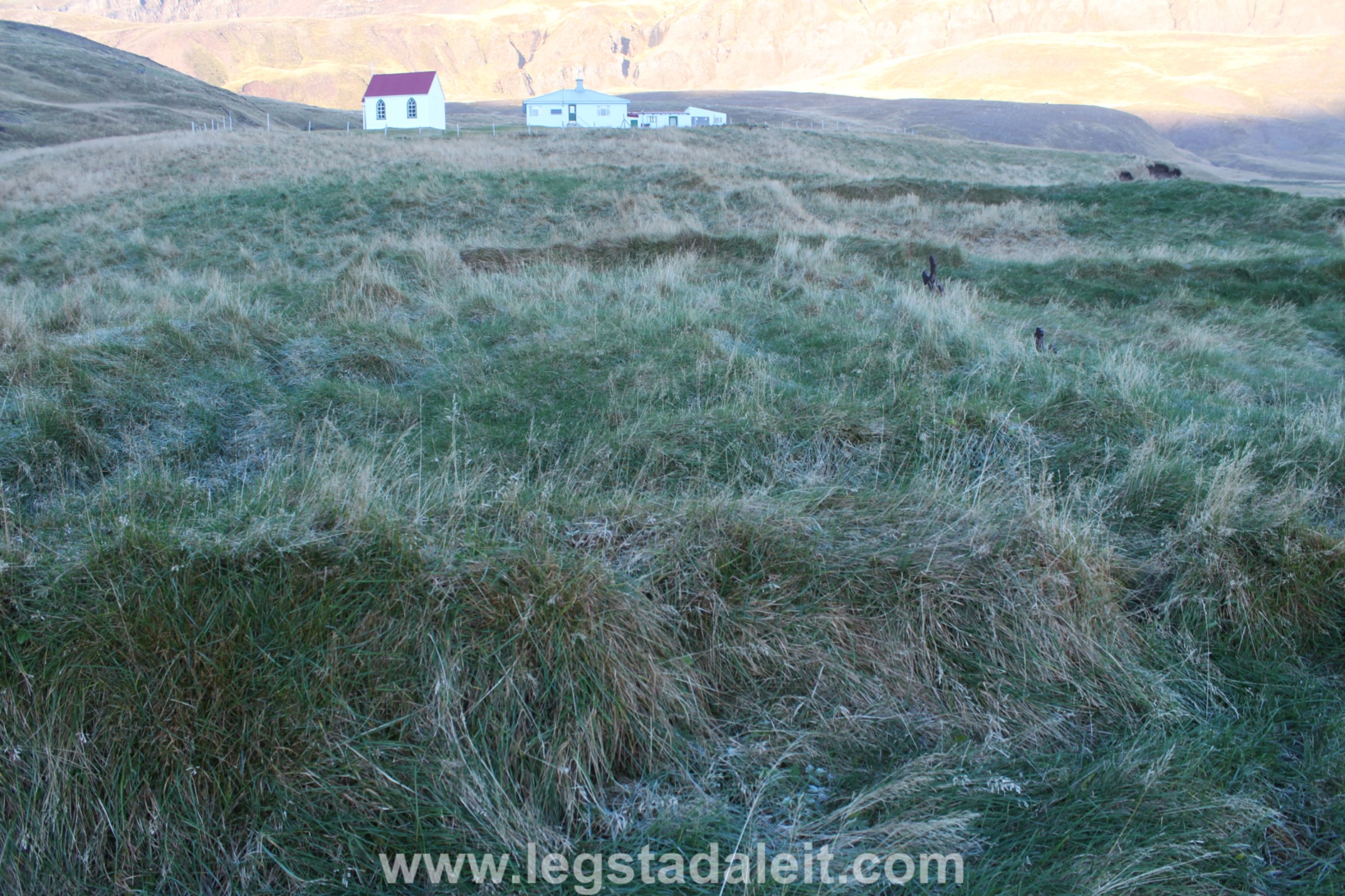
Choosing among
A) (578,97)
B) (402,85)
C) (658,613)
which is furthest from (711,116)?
(658,613)

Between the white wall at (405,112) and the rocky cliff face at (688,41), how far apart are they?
98.1 metres

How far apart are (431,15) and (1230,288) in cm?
22692

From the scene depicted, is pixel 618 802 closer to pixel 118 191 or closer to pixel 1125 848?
pixel 1125 848

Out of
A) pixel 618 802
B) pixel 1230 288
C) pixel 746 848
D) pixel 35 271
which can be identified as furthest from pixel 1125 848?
pixel 35 271

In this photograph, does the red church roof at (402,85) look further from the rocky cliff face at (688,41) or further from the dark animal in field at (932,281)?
the rocky cliff face at (688,41)

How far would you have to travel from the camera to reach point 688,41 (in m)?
163

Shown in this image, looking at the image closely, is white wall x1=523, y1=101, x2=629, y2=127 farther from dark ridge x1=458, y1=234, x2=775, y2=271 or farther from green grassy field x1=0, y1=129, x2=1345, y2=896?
green grassy field x1=0, y1=129, x2=1345, y2=896

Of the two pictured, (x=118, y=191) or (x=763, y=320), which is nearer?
(x=763, y=320)

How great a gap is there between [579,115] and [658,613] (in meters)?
60.7

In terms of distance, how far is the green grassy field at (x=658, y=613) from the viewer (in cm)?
242

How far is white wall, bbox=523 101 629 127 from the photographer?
188 feet

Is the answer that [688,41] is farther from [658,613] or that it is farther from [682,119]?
[658,613]

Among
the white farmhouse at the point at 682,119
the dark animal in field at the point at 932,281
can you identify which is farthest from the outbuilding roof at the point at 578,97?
the dark animal in field at the point at 932,281

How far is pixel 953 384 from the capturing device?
6023 millimetres
